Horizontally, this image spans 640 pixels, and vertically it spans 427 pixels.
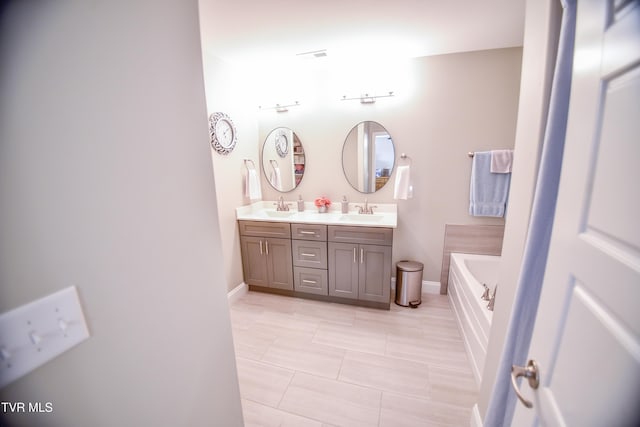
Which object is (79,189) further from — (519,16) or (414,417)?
(519,16)

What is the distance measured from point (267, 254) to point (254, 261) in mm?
197

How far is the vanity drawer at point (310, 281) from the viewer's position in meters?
A: 2.43

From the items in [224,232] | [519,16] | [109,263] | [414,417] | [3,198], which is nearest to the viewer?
[3,198]

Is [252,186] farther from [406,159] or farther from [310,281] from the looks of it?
[406,159]

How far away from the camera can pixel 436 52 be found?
2184 mm

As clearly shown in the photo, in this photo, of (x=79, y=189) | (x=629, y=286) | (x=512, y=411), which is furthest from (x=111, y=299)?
(x=512, y=411)

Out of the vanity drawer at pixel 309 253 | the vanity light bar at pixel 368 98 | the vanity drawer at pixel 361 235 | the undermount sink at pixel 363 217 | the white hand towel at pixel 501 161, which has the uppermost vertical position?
the vanity light bar at pixel 368 98

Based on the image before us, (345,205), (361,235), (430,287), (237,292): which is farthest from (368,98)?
(237,292)

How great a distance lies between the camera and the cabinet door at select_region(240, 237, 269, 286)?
2.55 meters

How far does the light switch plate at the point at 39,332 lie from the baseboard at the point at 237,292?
85.4 inches

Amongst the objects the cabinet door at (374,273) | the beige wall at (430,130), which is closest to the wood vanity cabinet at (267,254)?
the beige wall at (430,130)

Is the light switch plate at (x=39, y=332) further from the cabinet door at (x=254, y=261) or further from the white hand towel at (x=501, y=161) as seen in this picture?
the white hand towel at (x=501, y=161)

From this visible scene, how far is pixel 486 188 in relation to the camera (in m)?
2.28

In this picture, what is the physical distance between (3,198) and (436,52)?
2.88 m
